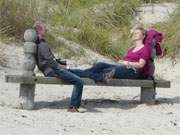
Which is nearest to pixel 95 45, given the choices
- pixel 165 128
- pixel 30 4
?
pixel 30 4

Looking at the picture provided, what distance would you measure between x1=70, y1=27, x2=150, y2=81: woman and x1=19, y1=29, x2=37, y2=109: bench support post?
2.06ft

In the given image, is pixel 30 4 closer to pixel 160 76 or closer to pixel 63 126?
pixel 160 76

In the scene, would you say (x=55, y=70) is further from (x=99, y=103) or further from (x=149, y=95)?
(x=149, y=95)

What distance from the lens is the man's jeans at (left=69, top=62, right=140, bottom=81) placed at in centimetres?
949

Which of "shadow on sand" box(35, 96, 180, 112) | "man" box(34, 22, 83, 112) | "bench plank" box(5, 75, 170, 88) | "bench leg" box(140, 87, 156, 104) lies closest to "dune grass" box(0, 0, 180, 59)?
"shadow on sand" box(35, 96, 180, 112)

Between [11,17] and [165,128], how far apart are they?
20.4 ft

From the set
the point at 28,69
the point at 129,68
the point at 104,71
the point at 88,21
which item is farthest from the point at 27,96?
the point at 88,21

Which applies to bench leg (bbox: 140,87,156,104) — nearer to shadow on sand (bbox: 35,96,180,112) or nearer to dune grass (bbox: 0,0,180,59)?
shadow on sand (bbox: 35,96,180,112)

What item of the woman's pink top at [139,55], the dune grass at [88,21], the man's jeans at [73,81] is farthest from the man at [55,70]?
the dune grass at [88,21]

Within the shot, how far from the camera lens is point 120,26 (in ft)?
54.2

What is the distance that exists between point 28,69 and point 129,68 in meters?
1.49

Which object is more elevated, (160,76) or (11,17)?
(11,17)

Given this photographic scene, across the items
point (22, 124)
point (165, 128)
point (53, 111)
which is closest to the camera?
point (22, 124)

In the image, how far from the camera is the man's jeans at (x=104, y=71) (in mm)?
9492
